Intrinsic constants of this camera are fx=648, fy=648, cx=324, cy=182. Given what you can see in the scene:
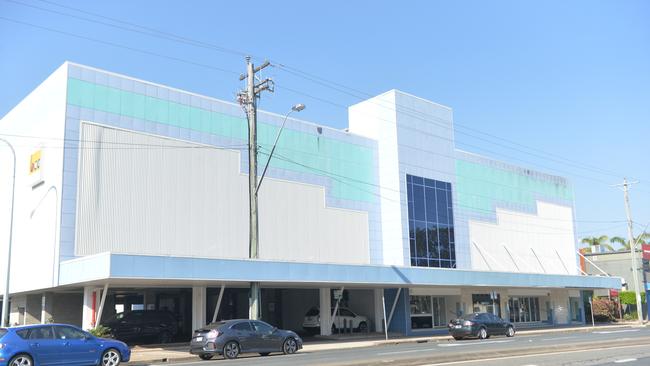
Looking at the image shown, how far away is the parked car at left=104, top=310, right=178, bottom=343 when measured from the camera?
100ft

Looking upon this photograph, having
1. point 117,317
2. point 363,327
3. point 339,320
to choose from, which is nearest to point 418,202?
point 363,327

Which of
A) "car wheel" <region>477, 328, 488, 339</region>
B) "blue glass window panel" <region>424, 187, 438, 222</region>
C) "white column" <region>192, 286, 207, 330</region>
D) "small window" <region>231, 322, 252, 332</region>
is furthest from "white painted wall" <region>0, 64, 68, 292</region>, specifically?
"blue glass window panel" <region>424, 187, 438, 222</region>

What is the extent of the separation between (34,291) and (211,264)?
11.2m

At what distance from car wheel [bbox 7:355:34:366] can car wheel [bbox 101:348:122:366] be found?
221 centimetres

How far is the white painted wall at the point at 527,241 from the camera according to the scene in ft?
163

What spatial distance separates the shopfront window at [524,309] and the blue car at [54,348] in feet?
125

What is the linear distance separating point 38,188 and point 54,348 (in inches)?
620

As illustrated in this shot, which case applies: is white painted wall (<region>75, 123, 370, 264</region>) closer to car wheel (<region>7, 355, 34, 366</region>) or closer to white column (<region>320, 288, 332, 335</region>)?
white column (<region>320, 288, 332, 335</region>)

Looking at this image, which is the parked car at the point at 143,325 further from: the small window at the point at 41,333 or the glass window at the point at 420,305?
the glass window at the point at 420,305

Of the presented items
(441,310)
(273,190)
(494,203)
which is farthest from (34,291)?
(494,203)

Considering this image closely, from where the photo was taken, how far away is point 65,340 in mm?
18094

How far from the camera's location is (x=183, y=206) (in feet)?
107

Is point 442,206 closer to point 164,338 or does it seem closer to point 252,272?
point 252,272

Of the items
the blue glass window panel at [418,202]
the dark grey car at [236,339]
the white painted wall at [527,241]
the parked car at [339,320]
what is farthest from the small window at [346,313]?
the dark grey car at [236,339]
